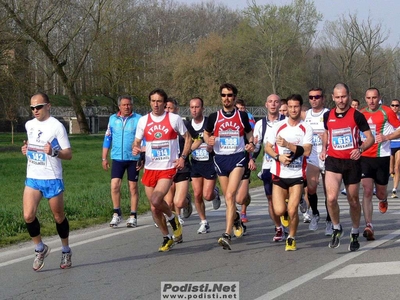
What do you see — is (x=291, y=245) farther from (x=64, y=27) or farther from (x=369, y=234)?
(x=64, y=27)

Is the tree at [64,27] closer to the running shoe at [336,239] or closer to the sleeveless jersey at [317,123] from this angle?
the sleeveless jersey at [317,123]

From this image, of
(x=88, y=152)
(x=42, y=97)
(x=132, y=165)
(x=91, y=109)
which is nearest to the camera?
(x=42, y=97)

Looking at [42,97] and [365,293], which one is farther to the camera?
[42,97]

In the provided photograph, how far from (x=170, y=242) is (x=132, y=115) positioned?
140 inches

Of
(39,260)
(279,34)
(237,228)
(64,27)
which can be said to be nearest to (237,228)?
(237,228)

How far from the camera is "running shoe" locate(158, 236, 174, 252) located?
10.3m

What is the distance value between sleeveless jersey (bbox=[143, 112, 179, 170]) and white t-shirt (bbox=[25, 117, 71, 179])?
1478 mm

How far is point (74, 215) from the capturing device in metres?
14.1

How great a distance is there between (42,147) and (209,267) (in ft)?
7.75

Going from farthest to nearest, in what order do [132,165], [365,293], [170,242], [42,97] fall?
[132,165]
[170,242]
[42,97]
[365,293]

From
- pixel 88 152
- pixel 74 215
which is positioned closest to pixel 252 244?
pixel 74 215

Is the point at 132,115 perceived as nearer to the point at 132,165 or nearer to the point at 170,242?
the point at 132,165

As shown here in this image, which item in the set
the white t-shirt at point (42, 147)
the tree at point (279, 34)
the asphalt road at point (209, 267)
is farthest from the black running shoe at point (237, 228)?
the tree at point (279, 34)

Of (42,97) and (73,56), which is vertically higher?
(73,56)
